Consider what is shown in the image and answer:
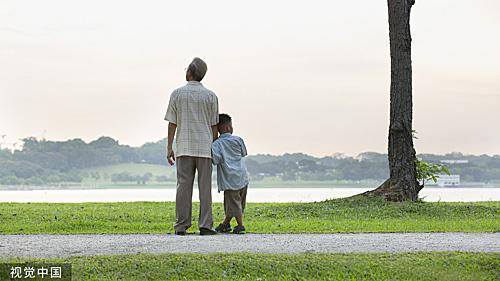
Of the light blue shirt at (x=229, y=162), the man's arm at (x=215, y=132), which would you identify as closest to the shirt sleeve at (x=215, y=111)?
the man's arm at (x=215, y=132)

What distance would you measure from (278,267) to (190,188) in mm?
2877

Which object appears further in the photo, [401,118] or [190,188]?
[401,118]

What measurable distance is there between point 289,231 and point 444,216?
12.9 ft

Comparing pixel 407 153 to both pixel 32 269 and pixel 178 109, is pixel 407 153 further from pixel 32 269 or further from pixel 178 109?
pixel 32 269

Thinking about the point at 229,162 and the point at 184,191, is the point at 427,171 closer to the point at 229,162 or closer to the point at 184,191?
the point at 229,162

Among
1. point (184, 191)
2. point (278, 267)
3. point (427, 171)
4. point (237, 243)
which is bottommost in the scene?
point (278, 267)

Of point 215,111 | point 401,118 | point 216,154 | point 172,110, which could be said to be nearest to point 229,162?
point 216,154

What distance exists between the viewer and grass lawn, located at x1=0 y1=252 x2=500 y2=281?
24.9ft

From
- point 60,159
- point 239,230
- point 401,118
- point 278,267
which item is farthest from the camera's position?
point 60,159

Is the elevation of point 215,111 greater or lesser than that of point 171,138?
greater

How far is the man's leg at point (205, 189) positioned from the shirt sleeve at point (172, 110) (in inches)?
22.3

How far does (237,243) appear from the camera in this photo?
930cm

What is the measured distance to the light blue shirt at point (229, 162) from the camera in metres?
10.4

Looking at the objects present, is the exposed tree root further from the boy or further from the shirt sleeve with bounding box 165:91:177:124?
the shirt sleeve with bounding box 165:91:177:124
